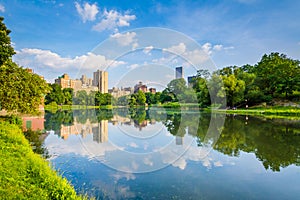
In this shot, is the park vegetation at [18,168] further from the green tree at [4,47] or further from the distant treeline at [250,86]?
the distant treeline at [250,86]

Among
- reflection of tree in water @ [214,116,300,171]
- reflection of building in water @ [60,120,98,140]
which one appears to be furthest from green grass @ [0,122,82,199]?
reflection of building in water @ [60,120,98,140]

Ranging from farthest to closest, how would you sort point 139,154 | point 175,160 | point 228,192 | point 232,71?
1. point 232,71
2. point 139,154
3. point 175,160
4. point 228,192

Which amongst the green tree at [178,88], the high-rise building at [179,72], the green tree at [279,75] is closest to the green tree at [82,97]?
the green tree at [178,88]

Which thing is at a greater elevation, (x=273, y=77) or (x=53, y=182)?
(x=273, y=77)

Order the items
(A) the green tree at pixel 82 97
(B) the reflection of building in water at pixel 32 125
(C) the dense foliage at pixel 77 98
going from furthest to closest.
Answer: (A) the green tree at pixel 82 97, (C) the dense foliage at pixel 77 98, (B) the reflection of building in water at pixel 32 125

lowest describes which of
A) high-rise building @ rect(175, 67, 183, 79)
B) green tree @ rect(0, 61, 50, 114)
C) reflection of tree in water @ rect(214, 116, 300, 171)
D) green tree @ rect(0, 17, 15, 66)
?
reflection of tree in water @ rect(214, 116, 300, 171)

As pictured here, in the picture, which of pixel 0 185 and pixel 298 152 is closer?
pixel 0 185

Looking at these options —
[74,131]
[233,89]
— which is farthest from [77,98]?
[74,131]

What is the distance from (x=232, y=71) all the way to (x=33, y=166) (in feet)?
150

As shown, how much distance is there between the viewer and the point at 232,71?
46.1m

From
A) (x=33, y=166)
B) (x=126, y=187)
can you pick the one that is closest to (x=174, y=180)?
(x=126, y=187)

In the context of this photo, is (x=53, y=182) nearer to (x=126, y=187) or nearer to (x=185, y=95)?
(x=126, y=187)

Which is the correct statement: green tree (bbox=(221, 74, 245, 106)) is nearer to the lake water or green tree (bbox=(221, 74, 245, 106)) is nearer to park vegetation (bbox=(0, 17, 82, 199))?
the lake water

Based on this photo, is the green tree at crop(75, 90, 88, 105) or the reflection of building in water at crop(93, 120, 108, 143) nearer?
the reflection of building in water at crop(93, 120, 108, 143)
